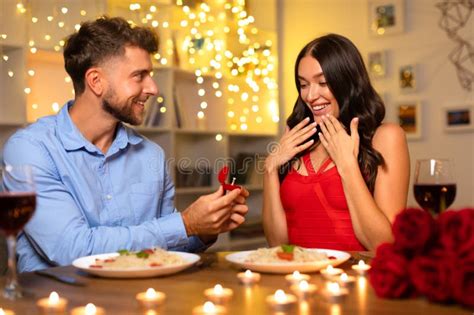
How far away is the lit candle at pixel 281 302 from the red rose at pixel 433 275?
0.20 metres

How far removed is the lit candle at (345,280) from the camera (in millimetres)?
1122

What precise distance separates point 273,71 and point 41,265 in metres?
3.61

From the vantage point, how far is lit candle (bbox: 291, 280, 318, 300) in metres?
1.02

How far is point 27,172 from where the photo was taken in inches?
41.3

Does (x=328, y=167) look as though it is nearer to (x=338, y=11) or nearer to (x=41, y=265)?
(x=41, y=265)

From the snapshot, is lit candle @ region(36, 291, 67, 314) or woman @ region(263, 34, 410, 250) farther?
woman @ region(263, 34, 410, 250)

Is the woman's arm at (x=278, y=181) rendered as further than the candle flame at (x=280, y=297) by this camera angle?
Yes

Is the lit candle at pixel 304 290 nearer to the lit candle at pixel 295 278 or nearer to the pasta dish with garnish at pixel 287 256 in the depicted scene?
the lit candle at pixel 295 278

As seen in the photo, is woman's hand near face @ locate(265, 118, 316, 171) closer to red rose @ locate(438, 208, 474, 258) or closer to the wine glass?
the wine glass

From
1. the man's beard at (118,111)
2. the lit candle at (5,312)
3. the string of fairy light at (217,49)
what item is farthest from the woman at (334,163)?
the string of fairy light at (217,49)

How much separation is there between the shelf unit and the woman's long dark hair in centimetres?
179

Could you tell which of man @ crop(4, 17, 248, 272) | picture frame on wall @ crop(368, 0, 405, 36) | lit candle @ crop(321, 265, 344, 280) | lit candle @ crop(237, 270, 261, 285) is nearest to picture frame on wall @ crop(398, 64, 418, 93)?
picture frame on wall @ crop(368, 0, 405, 36)

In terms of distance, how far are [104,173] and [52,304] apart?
3.46ft

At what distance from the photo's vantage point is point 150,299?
3.23ft
